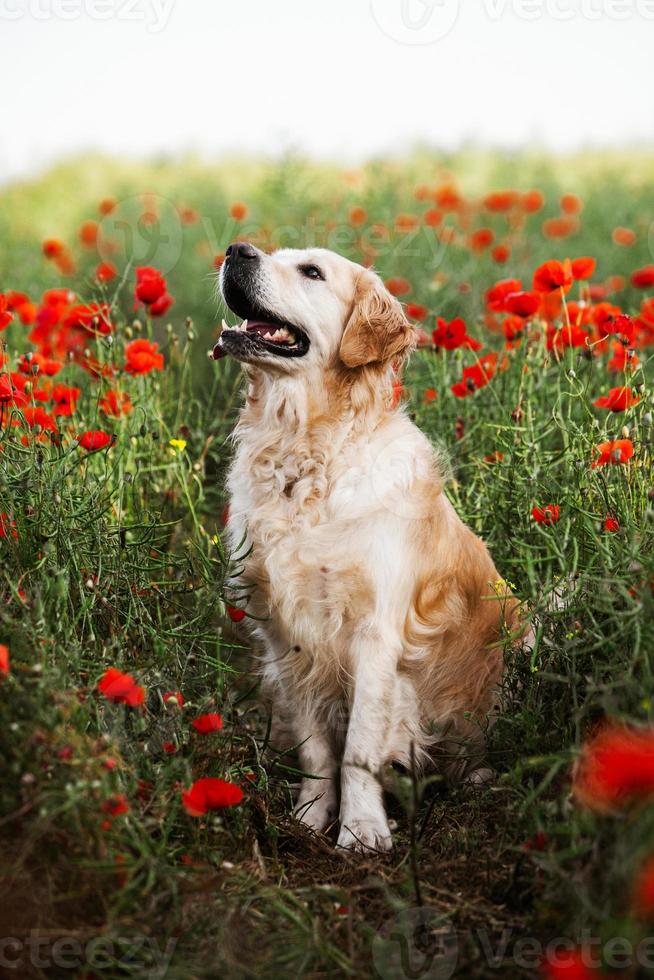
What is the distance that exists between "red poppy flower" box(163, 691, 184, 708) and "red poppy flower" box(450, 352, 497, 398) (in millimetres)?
1553

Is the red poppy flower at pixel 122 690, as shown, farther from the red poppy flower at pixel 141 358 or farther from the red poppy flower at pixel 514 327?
the red poppy flower at pixel 514 327

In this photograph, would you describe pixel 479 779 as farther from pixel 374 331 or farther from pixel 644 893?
pixel 644 893

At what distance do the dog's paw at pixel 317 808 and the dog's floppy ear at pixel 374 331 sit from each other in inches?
54.0

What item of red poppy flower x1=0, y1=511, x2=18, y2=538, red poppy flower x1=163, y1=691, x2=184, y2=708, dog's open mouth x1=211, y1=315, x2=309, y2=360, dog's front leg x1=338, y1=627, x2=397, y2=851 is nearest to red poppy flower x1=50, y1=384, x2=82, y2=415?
dog's open mouth x1=211, y1=315, x2=309, y2=360

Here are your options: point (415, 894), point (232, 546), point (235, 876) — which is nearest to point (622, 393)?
point (232, 546)

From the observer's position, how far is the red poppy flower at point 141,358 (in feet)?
10.4

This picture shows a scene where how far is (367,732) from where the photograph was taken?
284 cm

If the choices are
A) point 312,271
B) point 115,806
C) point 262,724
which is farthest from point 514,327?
point 115,806

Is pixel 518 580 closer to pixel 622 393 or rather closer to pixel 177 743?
pixel 622 393

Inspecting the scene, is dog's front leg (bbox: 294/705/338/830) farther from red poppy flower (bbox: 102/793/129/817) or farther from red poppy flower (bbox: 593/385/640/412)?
red poppy flower (bbox: 593/385/640/412)

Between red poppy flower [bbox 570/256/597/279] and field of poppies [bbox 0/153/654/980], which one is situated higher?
red poppy flower [bbox 570/256/597/279]

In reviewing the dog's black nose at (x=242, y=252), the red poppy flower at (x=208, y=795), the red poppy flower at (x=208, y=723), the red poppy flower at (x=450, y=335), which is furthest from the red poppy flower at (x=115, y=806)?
the red poppy flower at (x=450, y=335)

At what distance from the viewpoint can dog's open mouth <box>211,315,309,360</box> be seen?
298 cm

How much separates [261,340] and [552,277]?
101 cm
